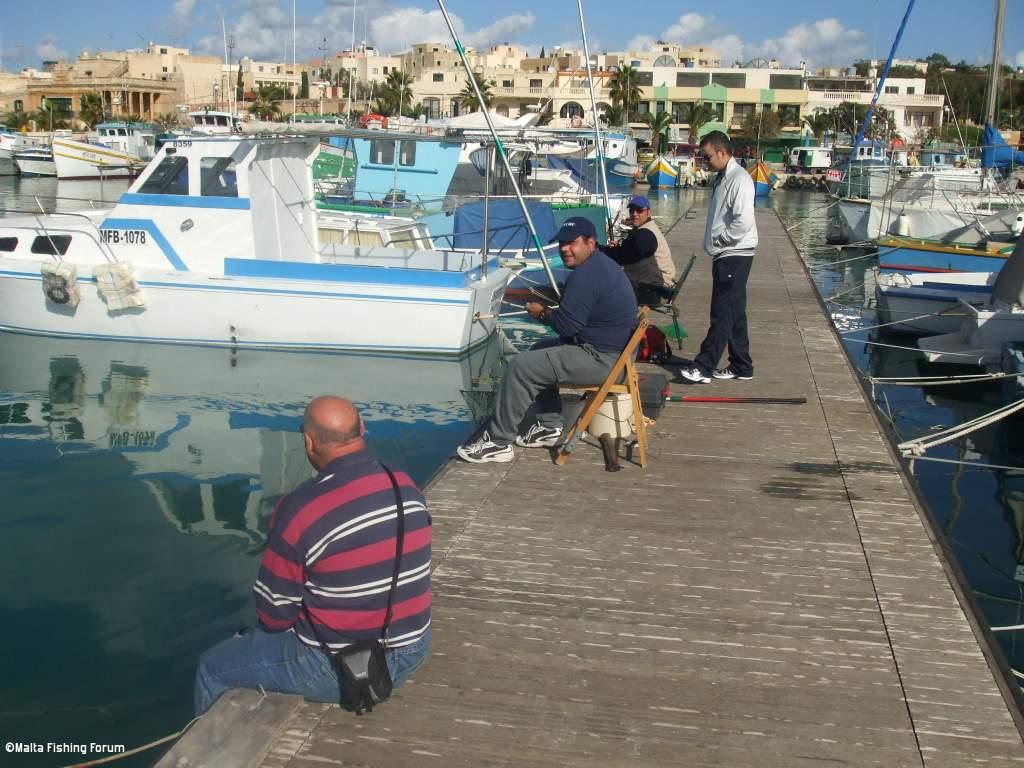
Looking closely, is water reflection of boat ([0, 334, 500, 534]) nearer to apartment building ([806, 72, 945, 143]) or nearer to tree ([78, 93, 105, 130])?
apartment building ([806, 72, 945, 143])

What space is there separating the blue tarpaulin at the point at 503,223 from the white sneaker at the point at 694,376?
10852mm

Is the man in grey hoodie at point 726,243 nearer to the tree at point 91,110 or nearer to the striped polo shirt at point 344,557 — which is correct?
the striped polo shirt at point 344,557

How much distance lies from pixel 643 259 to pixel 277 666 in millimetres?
7553

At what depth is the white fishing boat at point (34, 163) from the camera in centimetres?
5691

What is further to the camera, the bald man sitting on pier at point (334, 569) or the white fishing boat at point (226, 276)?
the white fishing boat at point (226, 276)

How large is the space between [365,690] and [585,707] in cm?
86

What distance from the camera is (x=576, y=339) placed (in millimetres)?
6723

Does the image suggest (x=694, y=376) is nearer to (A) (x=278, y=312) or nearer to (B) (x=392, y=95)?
(A) (x=278, y=312)

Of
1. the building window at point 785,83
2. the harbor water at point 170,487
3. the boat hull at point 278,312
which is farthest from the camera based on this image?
the building window at point 785,83

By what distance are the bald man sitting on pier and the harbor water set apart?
1.86 meters

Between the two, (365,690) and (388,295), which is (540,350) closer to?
(365,690)

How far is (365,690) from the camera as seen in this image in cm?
352

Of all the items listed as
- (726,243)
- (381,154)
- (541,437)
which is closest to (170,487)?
(541,437)

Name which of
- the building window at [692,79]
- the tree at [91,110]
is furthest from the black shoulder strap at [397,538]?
the tree at [91,110]
